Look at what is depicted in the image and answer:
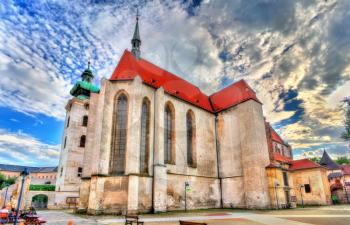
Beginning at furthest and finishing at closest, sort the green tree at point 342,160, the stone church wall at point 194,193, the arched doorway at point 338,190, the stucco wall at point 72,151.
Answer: the green tree at point 342,160, the arched doorway at point 338,190, the stucco wall at point 72,151, the stone church wall at point 194,193

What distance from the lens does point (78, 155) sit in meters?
30.5

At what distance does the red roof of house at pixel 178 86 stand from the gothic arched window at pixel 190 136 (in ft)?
6.25

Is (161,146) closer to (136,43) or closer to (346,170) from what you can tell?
(136,43)

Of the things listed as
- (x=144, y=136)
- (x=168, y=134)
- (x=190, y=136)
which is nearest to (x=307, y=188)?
(x=190, y=136)

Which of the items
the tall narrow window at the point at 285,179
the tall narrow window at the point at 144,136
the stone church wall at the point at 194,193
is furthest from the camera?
the tall narrow window at the point at 285,179

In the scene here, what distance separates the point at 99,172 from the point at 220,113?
17774mm

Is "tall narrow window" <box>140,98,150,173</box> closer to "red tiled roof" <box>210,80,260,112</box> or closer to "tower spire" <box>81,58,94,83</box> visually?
"red tiled roof" <box>210,80,260,112</box>

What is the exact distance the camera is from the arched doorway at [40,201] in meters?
29.2

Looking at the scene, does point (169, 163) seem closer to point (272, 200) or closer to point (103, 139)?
point (103, 139)

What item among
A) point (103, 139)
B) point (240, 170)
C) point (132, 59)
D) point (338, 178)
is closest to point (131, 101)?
point (103, 139)

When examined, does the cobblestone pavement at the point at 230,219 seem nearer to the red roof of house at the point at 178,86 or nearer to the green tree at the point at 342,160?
the red roof of house at the point at 178,86

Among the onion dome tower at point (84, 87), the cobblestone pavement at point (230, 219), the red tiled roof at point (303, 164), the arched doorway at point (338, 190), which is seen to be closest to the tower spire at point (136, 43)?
the onion dome tower at point (84, 87)

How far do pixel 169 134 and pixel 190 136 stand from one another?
11.7 feet

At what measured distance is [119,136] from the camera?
20359 mm
